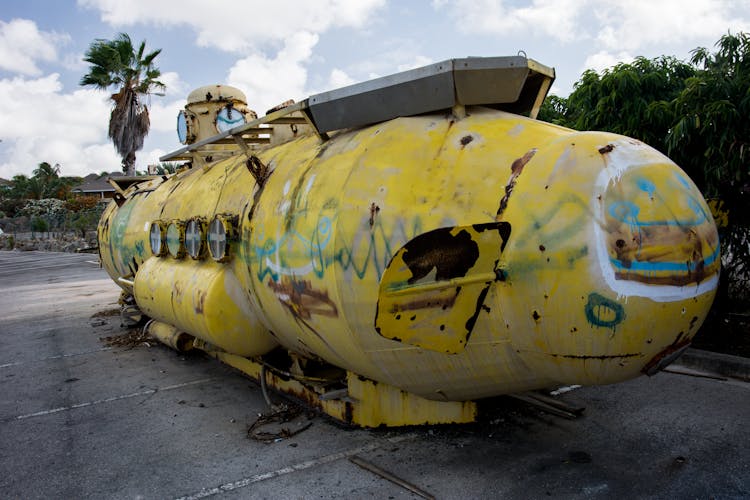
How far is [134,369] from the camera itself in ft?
21.6

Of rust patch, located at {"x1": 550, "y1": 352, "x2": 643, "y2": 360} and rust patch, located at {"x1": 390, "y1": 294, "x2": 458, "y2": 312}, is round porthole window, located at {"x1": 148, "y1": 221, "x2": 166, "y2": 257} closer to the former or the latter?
rust patch, located at {"x1": 390, "y1": 294, "x2": 458, "y2": 312}

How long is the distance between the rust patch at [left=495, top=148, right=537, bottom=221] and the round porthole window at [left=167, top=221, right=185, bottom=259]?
136 inches

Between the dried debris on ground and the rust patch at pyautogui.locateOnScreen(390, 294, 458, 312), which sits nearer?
the rust patch at pyautogui.locateOnScreen(390, 294, 458, 312)

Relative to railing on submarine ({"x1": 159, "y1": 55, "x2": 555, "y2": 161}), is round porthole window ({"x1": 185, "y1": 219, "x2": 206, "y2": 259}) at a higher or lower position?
lower

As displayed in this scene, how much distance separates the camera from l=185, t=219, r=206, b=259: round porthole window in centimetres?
491

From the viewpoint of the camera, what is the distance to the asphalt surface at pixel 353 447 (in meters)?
3.47

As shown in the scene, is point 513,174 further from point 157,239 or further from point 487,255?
point 157,239

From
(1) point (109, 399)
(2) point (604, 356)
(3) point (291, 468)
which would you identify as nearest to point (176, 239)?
(1) point (109, 399)

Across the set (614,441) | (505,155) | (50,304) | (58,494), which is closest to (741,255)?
(614,441)

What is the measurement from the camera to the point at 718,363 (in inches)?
221

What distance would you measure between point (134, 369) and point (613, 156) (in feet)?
19.2

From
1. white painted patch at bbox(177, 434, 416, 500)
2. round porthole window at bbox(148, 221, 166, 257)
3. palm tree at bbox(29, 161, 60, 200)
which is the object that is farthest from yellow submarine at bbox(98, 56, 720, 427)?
palm tree at bbox(29, 161, 60, 200)

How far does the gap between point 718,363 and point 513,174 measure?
4.11m

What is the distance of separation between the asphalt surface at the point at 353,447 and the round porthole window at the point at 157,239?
1.42 metres
